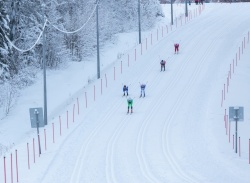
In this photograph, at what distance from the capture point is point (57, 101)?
4250 centimetres

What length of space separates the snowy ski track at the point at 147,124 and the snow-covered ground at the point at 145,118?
0.05 meters

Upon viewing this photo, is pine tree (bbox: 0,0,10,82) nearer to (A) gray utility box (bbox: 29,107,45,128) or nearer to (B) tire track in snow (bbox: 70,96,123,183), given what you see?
(B) tire track in snow (bbox: 70,96,123,183)

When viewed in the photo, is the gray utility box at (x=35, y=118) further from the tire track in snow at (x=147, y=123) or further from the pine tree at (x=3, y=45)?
the pine tree at (x=3, y=45)

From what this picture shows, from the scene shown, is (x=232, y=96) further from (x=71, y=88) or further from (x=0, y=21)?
(x=0, y=21)

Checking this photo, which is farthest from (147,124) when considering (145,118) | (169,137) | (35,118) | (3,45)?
(3,45)

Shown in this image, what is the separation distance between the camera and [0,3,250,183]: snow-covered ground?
23078 mm

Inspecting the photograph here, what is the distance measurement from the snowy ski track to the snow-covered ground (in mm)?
47

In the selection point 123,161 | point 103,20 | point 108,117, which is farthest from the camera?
point 103,20

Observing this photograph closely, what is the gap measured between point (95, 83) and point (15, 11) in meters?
10.1

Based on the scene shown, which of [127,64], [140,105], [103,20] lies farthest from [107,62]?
[140,105]

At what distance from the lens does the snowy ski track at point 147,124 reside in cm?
2267

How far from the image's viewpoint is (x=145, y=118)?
112ft

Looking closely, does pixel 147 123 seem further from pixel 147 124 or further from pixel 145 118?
pixel 145 118

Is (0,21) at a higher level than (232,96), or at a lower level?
higher
